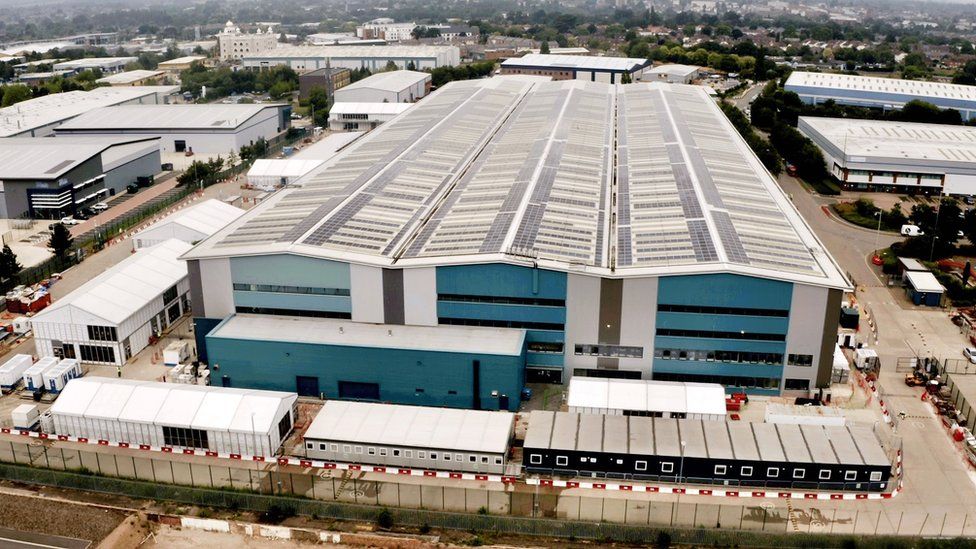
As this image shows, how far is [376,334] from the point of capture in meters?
29.2

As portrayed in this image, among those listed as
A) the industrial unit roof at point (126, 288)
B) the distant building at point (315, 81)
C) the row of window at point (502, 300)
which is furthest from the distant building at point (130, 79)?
the row of window at point (502, 300)

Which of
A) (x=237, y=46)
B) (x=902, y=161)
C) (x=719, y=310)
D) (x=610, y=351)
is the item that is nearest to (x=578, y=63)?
(x=902, y=161)

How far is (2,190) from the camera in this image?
166 ft

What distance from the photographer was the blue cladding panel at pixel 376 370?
2792cm

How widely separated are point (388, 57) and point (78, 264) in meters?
81.5

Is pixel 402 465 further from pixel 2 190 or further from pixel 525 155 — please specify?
pixel 2 190

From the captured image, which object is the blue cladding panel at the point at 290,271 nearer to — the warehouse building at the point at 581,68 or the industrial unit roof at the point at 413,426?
the industrial unit roof at the point at 413,426

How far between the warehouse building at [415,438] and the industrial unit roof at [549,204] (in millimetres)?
5699

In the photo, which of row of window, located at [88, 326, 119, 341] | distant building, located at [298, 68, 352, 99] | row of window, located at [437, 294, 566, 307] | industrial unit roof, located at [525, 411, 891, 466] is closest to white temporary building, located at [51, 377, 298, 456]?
row of window, located at [88, 326, 119, 341]

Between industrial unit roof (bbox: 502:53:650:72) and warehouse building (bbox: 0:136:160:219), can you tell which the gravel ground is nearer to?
warehouse building (bbox: 0:136:160:219)

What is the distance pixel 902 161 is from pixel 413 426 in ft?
151

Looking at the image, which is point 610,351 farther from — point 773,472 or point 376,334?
point 376,334

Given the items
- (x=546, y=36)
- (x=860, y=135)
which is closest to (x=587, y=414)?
(x=860, y=135)

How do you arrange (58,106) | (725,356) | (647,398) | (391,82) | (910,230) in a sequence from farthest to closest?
1. (391,82)
2. (58,106)
3. (910,230)
4. (725,356)
5. (647,398)
